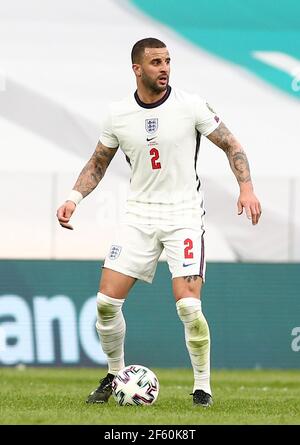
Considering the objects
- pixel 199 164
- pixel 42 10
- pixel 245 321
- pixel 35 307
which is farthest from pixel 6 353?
pixel 42 10

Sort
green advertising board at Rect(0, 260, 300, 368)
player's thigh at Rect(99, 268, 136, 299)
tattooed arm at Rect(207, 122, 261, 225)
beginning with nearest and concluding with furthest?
tattooed arm at Rect(207, 122, 261, 225), player's thigh at Rect(99, 268, 136, 299), green advertising board at Rect(0, 260, 300, 368)

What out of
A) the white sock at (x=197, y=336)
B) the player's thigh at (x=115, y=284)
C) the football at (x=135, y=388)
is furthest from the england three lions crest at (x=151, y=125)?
the football at (x=135, y=388)

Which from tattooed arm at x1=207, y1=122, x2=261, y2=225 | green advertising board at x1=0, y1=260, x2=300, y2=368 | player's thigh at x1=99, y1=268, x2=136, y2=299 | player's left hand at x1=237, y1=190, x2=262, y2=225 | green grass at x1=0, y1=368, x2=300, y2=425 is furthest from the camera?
green advertising board at x1=0, y1=260, x2=300, y2=368

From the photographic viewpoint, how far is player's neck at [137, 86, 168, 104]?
8211 mm

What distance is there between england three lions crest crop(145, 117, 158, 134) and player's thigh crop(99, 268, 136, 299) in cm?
96

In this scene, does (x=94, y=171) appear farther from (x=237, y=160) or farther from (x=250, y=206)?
(x=250, y=206)

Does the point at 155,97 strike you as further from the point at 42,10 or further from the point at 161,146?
the point at 42,10

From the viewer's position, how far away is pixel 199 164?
53.7ft

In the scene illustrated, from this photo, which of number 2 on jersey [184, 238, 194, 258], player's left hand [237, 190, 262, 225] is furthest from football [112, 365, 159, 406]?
player's left hand [237, 190, 262, 225]

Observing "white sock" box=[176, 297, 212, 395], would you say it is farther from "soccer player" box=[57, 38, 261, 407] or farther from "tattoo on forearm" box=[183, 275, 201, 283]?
"tattoo on forearm" box=[183, 275, 201, 283]

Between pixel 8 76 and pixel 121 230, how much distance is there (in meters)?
8.58

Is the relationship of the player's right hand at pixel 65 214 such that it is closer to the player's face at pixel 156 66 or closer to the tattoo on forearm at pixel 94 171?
the tattoo on forearm at pixel 94 171

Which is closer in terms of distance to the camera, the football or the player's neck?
the football

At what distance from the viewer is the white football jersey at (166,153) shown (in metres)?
8.13
